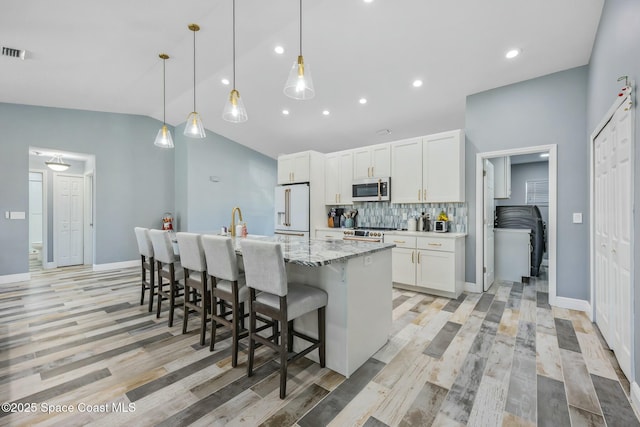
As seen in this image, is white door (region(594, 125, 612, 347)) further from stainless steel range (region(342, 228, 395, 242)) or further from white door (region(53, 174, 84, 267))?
white door (region(53, 174, 84, 267))

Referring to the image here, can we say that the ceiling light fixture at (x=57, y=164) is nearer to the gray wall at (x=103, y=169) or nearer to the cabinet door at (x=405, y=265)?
the gray wall at (x=103, y=169)

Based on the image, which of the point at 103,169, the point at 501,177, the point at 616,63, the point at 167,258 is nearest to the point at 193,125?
the point at 167,258

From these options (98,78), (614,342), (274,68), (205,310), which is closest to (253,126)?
(274,68)

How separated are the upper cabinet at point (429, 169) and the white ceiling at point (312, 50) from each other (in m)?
0.71

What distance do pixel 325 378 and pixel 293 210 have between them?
3531 mm

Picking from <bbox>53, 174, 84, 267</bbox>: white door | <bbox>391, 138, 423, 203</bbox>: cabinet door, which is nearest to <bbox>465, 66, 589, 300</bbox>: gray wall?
<bbox>391, 138, 423, 203</bbox>: cabinet door

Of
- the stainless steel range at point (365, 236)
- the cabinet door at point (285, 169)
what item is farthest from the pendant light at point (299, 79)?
the cabinet door at point (285, 169)

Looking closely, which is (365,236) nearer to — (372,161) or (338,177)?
(372,161)

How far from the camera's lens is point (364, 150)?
15.7 ft

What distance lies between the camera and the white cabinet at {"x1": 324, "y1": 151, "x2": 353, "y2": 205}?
5.04 m

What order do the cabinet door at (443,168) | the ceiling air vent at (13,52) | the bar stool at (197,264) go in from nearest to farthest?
the bar stool at (197,264) → the ceiling air vent at (13,52) → the cabinet door at (443,168)

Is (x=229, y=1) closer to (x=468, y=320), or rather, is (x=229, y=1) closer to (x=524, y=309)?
(x=468, y=320)

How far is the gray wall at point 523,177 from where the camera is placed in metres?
6.65

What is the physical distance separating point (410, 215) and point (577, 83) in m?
2.58
